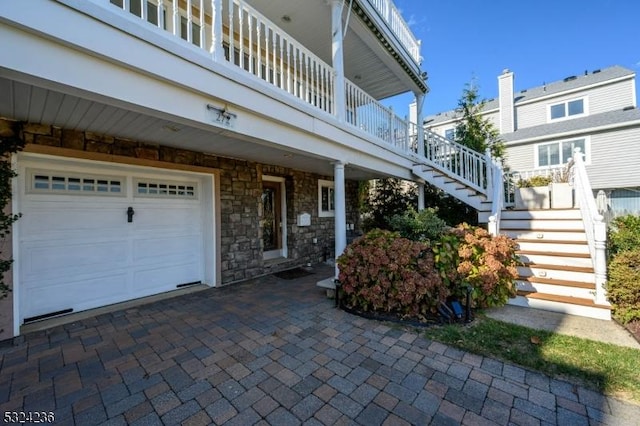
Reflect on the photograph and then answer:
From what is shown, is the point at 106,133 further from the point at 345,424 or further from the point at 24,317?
the point at 345,424

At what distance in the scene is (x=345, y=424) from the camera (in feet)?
6.31

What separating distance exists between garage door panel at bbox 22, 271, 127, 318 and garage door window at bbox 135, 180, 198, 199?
1.38 m

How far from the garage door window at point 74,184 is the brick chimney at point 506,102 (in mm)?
17512

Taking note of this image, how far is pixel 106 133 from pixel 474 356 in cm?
540

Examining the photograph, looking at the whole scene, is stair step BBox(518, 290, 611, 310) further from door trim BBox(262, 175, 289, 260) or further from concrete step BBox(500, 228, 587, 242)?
door trim BBox(262, 175, 289, 260)

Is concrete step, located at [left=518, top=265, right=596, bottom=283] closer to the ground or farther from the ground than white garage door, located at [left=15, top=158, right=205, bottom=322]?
closer to the ground

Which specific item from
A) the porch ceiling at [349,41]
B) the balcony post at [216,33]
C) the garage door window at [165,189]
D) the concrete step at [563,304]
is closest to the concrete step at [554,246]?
the concrete step at [563,304]

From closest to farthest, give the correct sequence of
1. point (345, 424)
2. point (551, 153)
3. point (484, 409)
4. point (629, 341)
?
point (345, 424), point (484, 409), point (629, 341), point (551, 153)

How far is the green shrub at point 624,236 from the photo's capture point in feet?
14.2

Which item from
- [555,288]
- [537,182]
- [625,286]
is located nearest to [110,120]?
[555,288]

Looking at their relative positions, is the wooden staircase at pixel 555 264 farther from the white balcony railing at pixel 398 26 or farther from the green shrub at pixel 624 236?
the white balcony railing at pixel 398 26

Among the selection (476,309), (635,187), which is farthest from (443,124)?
(476,309)

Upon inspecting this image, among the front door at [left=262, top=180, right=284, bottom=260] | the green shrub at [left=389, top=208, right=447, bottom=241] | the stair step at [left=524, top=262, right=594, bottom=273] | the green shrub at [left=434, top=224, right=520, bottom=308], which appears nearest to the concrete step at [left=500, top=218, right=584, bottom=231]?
the stair step at [left=524, top=262, right=594, bottom=273]

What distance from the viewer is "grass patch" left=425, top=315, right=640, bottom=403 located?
235cm
